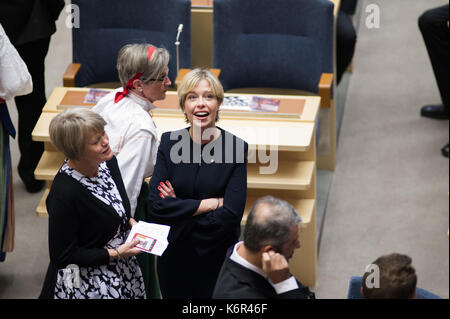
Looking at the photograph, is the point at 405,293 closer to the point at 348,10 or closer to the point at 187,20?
the point at 187,20

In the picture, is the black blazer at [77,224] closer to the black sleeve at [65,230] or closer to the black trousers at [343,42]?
the black sleeve at [65,230]

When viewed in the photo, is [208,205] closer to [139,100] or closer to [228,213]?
[228,213]

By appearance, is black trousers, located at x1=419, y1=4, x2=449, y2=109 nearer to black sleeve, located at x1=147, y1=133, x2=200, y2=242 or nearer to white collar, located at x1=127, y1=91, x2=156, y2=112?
white collar, located at x1=127, y1=91, x2=156, y2=112

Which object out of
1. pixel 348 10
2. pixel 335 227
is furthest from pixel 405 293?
pixel 348 10

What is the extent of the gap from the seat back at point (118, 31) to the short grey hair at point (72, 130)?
2108mm

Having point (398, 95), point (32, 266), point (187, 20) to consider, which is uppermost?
point (187, 20)

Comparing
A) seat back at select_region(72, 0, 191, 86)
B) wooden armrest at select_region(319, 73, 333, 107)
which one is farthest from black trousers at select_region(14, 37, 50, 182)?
wooden armrest at select_region(319, 73, 333, 107)

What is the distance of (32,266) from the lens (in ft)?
15.4

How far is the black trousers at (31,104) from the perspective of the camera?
4785 millimetres

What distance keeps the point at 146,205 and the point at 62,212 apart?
0.76 m

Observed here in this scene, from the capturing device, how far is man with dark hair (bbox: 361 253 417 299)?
8.02 ft

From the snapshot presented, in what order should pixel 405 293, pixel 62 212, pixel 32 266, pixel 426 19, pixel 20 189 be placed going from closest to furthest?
pixel 405 293 < pixel 62 212 < pixel 32 266 < pixel 20 189 < pixel 426 19

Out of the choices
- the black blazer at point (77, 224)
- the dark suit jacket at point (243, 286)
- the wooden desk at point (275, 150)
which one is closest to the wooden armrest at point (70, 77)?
the wooden desk at point (275, 150)

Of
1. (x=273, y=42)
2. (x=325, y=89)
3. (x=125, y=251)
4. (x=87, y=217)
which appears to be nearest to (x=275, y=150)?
(x=325, y=89)
